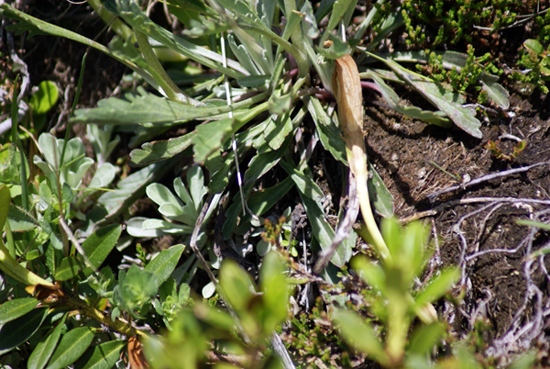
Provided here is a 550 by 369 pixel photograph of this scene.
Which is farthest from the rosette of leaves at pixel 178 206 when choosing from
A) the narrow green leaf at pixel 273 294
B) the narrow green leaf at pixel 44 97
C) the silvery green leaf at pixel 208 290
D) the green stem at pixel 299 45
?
the narrow green leaf at pixel 273 294

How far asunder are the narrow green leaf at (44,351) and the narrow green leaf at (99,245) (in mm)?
228

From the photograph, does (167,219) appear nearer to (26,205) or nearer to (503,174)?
(26,205)

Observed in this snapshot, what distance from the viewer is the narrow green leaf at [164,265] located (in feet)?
4.74

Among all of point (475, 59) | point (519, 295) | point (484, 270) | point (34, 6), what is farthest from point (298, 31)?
point (34, 6)

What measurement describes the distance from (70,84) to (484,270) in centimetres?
217

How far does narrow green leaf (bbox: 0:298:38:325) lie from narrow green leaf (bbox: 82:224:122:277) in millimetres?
203

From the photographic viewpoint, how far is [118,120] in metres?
1.16

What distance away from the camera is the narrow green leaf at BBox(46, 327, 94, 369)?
1333 mm

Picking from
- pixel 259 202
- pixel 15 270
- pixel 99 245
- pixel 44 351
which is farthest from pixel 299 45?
pixel 44 351

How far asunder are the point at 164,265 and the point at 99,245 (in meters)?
0.28

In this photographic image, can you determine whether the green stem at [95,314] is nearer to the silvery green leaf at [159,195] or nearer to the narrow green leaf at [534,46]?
the silvery green leaf at [159,195]

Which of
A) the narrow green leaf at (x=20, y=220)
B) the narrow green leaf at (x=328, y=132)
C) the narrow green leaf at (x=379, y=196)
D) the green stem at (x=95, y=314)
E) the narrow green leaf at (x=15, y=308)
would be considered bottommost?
the green stem at (x=95, y=314)

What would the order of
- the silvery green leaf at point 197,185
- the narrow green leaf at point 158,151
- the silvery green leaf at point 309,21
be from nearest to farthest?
the silvery green leaf at point 309,21, the narrow green leaf at point 158,151, the silvery green leaf at point 197,185

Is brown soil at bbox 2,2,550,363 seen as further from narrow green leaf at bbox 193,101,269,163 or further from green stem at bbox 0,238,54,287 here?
green stem at bbox 0,238,54,287
